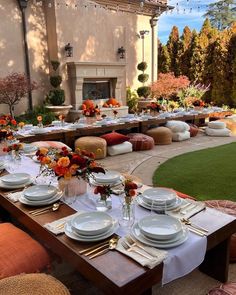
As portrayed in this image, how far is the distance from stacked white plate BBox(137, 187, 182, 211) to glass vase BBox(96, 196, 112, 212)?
0.21 metres

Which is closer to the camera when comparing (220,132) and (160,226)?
(160,226)

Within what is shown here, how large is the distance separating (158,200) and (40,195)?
2.69ft

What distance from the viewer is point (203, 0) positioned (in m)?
8.97

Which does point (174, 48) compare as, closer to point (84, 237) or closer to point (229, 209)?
point (229, 209)

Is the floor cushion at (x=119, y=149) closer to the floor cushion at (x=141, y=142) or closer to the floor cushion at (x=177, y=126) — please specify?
the floor cushion at (x=141, y=142)

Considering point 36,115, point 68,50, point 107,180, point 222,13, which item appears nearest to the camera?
point 107,180

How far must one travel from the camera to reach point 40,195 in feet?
6.89

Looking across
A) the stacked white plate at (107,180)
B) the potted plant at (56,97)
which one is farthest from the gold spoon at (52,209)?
the potted plant at (56,97)

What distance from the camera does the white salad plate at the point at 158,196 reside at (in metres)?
1.97

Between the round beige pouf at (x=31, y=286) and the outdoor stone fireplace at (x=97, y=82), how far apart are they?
779 cm

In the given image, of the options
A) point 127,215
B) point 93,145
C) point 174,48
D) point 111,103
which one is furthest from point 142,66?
point 127,215

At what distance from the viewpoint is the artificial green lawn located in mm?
3693

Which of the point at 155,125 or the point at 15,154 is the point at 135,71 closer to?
the point at 155,125

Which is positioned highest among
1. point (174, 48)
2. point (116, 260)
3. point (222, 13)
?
point (222, 13)
